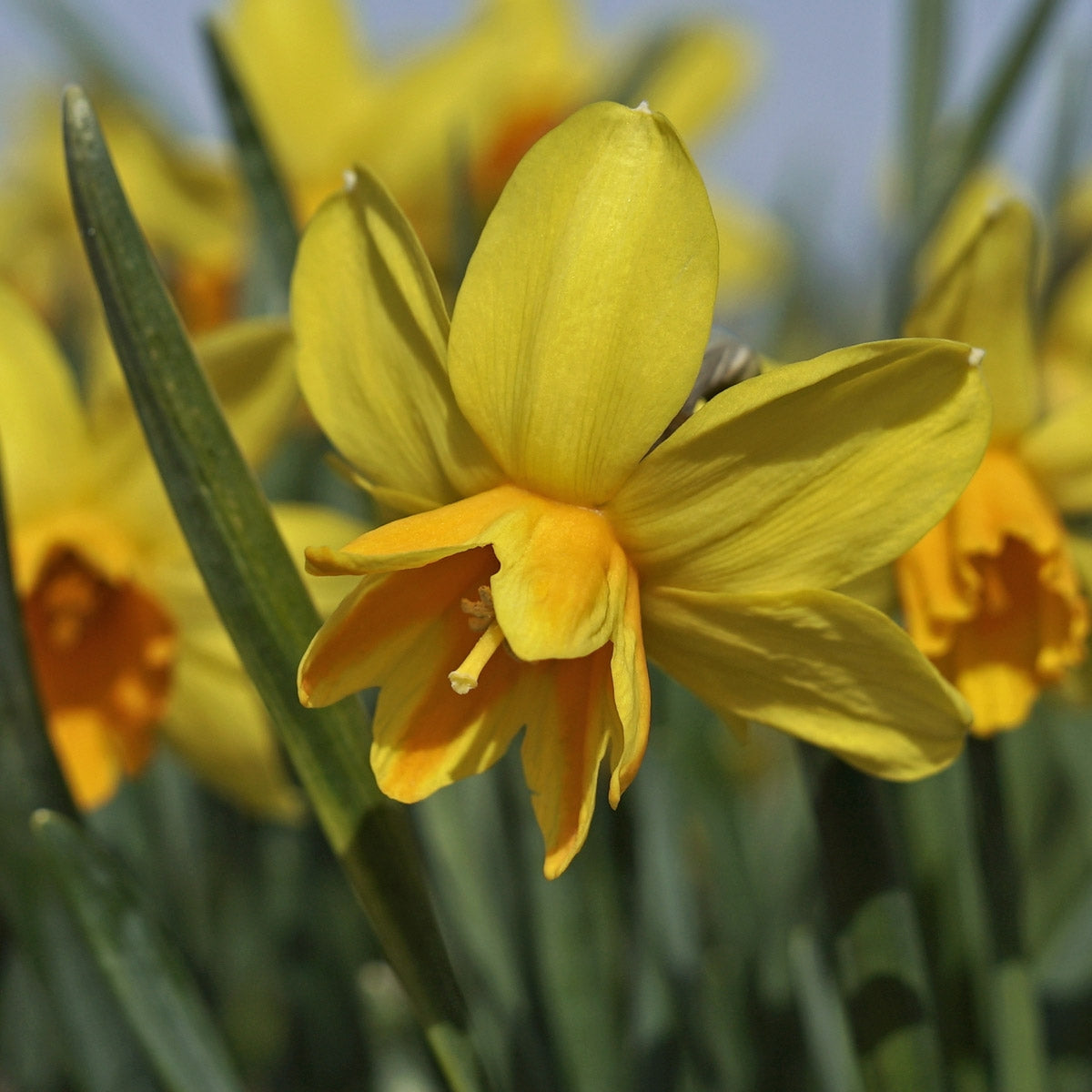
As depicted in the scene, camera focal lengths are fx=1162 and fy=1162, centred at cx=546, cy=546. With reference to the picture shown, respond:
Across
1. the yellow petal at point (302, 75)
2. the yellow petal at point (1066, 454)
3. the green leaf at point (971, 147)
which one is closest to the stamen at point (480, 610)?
the yellow petal at point (1066, 454)

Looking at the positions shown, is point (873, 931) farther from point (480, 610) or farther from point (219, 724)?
point (219, 724)

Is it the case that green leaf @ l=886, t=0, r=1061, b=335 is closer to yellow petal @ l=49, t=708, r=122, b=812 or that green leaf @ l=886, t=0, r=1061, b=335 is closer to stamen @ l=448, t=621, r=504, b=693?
stamen @ l=448, t=621, r=504, b=693

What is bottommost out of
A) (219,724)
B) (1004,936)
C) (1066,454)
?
(1004,936)

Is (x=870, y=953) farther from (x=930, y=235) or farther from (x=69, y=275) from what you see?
(x=69, y=275)

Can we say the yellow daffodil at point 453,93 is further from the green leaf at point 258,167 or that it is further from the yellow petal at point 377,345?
the yellow petal at point 377,345

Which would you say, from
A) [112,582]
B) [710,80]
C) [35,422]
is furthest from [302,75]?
[112,582]

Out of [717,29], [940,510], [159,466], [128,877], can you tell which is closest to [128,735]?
[128,877]
